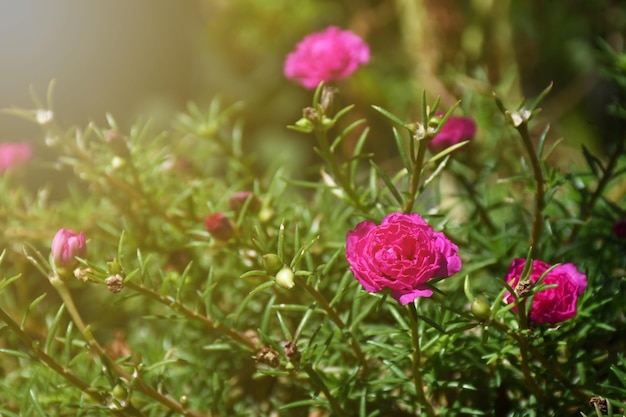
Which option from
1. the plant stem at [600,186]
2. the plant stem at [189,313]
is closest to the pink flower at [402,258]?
the plant stem at [189,313]

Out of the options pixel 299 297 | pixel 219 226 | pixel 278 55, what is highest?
pixel 219 226

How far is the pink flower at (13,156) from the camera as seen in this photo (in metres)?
0.75

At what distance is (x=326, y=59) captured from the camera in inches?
22.7

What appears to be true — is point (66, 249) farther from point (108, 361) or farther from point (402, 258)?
point (402, 258)

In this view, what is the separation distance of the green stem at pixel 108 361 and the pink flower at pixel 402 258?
19cm

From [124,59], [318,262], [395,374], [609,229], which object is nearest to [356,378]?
[395,374]

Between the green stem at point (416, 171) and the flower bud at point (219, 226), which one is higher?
the green stem at point (416, 171)

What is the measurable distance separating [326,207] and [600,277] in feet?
0.85

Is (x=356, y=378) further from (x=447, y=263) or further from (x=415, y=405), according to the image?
(x=447, y=263)

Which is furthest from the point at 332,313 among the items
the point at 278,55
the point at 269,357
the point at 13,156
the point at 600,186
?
the point at 278,55

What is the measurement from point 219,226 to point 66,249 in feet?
0.44

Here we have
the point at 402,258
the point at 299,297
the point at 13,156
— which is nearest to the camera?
the point at 402,258

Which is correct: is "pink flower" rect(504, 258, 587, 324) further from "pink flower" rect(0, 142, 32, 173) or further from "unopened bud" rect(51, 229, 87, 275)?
"pink flower" rect(0, 142, 32, 173)

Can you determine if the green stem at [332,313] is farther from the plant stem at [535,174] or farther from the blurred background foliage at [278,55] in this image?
the blurred background foliage at [278,55]
